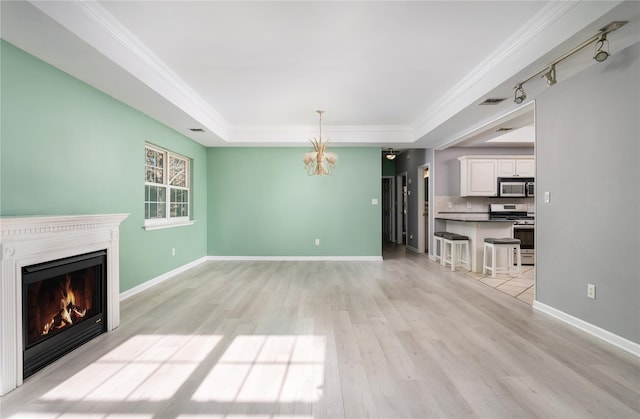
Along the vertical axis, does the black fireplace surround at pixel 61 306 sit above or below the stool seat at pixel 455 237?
below

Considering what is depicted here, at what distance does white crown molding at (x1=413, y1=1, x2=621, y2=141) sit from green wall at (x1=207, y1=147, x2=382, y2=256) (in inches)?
105

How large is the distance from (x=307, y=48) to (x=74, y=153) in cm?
253

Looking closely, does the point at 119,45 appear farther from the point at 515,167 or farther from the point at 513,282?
the point at 515,167

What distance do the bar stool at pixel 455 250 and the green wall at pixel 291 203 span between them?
1.34 meters

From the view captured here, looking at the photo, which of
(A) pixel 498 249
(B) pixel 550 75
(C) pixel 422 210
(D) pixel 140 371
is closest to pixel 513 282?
(A) pixel 498 249

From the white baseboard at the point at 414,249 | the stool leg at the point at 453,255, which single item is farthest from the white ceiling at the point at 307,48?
the white baseboard at the point at 414,249

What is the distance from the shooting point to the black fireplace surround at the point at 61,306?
2070 millimetres

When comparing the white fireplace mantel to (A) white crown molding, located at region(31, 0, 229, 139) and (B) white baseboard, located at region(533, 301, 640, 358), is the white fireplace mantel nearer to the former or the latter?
(A) white crown molding, located at region(31, 0, 229, 139)

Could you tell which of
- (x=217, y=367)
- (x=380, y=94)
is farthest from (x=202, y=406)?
(x=380, y=94)

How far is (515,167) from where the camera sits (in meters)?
6.46

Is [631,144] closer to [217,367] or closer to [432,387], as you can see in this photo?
[432,387]

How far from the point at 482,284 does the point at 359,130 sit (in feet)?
11.4

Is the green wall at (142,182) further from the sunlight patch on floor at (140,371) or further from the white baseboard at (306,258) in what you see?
the sunlight patch on floor at (140,371)

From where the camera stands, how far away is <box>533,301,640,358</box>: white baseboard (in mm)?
2363
